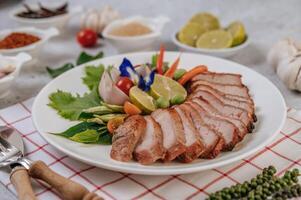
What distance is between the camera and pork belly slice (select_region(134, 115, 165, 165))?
8.13ft

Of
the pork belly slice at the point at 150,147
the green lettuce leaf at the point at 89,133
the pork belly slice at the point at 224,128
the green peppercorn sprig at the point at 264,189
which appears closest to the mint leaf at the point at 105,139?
the green lettuce leaf at the point at 89,133

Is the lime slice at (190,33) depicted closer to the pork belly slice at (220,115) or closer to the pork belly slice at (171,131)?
the pork belly slice at (220,115)

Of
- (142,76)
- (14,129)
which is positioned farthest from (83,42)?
(14,129)

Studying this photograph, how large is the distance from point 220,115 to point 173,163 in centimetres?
43

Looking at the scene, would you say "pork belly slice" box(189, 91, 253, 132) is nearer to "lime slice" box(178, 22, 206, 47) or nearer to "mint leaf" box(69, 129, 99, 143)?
"mint leaf" box(69, 129, 99, 143)

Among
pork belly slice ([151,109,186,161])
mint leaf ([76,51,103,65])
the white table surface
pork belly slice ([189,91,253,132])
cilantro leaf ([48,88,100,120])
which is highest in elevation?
pork belly slice ([151,109,186,161])

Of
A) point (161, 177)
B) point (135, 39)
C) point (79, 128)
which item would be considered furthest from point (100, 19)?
point (161, 177)

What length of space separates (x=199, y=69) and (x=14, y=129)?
1.22 m

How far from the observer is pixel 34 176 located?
2500mm

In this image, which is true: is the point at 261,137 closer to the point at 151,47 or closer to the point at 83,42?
the point at 151,47

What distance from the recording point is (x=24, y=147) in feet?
9.60

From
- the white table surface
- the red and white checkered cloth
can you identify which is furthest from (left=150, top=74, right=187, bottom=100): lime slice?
the white table surface

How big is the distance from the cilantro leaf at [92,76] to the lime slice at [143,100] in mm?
504

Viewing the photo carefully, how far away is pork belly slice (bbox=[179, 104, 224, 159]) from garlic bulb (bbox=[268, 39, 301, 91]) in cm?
110
